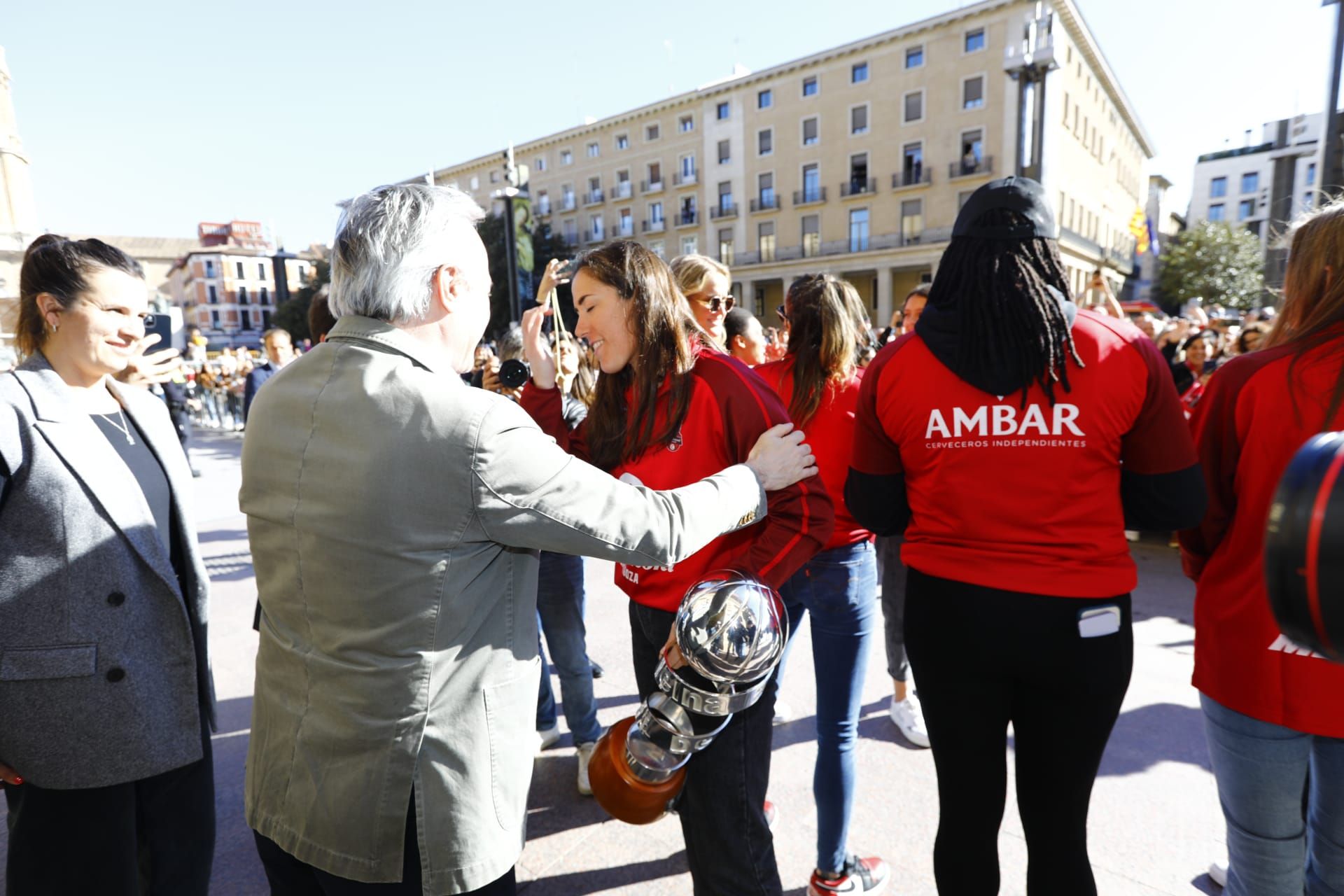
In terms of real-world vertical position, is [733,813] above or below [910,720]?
above

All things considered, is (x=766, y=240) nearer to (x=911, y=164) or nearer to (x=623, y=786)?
(x=911, y=164)

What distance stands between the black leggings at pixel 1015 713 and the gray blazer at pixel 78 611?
183 cm

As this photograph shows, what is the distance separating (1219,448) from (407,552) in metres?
1.73

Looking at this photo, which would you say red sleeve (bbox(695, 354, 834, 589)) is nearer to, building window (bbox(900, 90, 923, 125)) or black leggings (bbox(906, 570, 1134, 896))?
black leggings (bbox(906, 570, 1134, 896))

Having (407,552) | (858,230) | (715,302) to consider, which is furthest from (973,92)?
(407,552)

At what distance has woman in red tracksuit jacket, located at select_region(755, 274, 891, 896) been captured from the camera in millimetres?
2150

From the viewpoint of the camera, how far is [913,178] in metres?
34.0

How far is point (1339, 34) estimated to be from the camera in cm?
572

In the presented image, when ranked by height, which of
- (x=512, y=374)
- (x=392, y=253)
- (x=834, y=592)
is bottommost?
(x=834, y=592)

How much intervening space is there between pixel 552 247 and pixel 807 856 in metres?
43.8

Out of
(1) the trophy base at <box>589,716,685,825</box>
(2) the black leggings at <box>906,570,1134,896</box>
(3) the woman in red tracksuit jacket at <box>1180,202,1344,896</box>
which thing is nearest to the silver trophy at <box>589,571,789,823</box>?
(1) the trophy base at <box>589,716,685,825</box>

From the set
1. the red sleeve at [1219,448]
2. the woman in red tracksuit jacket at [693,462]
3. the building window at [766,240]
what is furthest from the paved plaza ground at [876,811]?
the building window at [766,240]

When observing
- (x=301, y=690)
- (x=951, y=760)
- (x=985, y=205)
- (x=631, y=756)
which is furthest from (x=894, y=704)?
(x=301, y=690)

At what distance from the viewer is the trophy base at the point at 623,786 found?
1.43 m
